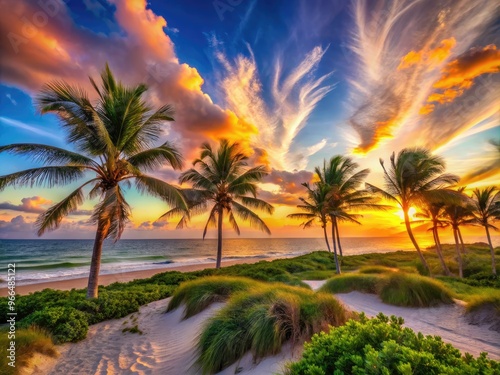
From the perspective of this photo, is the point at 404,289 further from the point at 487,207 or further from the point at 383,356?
the point at 487,207

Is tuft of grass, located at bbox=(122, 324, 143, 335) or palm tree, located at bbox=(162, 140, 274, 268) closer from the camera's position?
tuft of grass, located at bbox=(122, 324, 143, 335)

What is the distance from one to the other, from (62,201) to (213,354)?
822cm

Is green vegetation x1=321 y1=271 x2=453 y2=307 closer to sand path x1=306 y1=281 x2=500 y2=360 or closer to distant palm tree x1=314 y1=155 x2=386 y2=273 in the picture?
sand path x1=306 y1=281 x2=500 y2=360

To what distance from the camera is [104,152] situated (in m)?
9.63

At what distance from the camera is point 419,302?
24.9ft

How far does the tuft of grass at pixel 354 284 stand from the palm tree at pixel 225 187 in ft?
23.6

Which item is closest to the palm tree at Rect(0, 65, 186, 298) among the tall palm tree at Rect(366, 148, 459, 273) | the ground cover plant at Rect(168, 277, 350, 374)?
the ground cover plant at Rect(168, 277, 350, 374)

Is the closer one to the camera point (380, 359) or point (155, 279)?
point (380, 359)

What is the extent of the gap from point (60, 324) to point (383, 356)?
27.1 ft

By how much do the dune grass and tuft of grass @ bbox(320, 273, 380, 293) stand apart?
856 cm

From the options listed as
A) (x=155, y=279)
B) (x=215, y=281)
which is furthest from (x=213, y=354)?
(x=155, y=279)

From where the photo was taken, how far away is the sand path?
4802 millimetres

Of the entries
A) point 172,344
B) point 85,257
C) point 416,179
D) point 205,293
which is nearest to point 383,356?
point 172,344

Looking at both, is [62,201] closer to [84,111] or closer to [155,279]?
[84,111]
